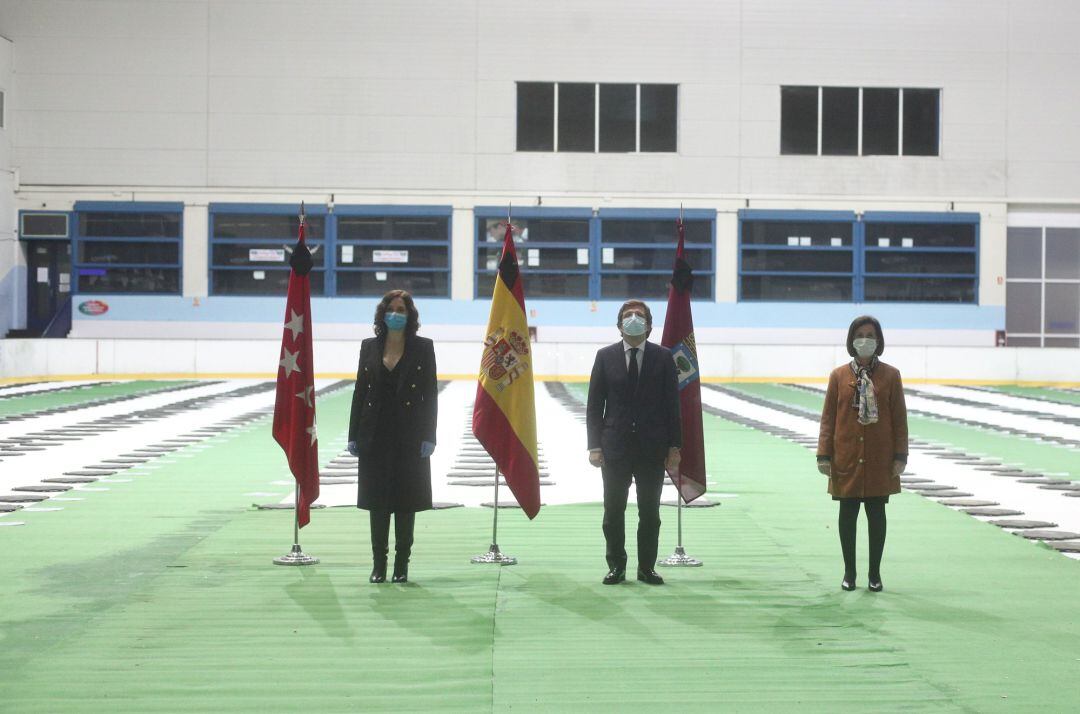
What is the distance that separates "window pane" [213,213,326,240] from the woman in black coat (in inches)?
974

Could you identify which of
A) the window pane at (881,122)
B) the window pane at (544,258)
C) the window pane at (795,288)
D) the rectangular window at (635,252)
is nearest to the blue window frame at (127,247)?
the window pane at (544,258)

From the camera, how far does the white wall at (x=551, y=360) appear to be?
3094cm

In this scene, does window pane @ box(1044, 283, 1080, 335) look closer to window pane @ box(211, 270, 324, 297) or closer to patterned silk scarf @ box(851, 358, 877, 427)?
window pane @ box(211, 270, 324, 297)

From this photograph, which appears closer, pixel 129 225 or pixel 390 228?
pixel 129 225

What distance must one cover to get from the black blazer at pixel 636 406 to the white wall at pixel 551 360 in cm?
2306

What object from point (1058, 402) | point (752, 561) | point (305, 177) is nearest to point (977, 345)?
point (1058, 402)

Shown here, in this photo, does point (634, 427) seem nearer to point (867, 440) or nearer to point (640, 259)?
point (867, 440)

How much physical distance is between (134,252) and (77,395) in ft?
24.9

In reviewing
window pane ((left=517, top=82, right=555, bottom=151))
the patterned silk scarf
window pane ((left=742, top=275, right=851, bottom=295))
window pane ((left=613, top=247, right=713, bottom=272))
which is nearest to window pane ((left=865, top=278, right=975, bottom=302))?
window pane ((left=742, top=275, right=851, bottom=295))

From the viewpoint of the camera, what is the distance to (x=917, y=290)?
32812mm

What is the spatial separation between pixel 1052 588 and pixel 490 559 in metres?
3.31

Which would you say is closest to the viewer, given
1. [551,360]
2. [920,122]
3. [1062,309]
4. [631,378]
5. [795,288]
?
[631,378]

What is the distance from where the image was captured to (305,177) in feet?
106

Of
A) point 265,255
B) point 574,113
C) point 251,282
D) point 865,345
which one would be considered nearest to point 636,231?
point 574,113
